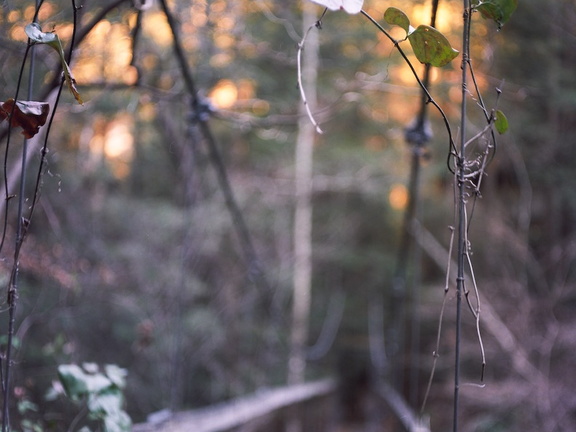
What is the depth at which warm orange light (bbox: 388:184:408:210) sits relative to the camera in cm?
752

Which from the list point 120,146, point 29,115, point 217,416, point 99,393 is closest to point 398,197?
point 120,146

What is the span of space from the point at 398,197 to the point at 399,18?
7.25 metres

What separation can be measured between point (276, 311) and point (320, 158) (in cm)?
244

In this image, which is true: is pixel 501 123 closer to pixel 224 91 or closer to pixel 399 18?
pixel 399 18

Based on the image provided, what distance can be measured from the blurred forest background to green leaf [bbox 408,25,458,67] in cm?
123

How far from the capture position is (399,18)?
0.70m

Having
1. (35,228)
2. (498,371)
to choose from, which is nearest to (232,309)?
(35,228)

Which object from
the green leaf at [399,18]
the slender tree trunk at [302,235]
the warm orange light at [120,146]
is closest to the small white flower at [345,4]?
the green leaf at [399,18]

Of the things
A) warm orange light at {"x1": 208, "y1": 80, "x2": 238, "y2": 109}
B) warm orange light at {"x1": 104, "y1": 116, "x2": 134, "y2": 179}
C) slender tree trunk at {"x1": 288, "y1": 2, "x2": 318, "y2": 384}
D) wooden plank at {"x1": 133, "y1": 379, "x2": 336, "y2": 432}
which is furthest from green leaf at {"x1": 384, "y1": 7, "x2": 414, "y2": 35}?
slender tree trunk at {"x1": 288, "y1": 2, "x2": 318, "y2": 384}

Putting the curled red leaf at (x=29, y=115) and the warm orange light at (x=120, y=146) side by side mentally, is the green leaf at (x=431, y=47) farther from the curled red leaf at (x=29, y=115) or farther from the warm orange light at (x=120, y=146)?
the warm orange light at (x=120, y=146)

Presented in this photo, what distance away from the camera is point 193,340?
177 inches

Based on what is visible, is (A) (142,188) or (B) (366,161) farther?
(B) (366,161)

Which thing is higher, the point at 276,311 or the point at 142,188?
the point at 142,188

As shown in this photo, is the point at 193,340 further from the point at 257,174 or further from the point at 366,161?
the point at 366,161
